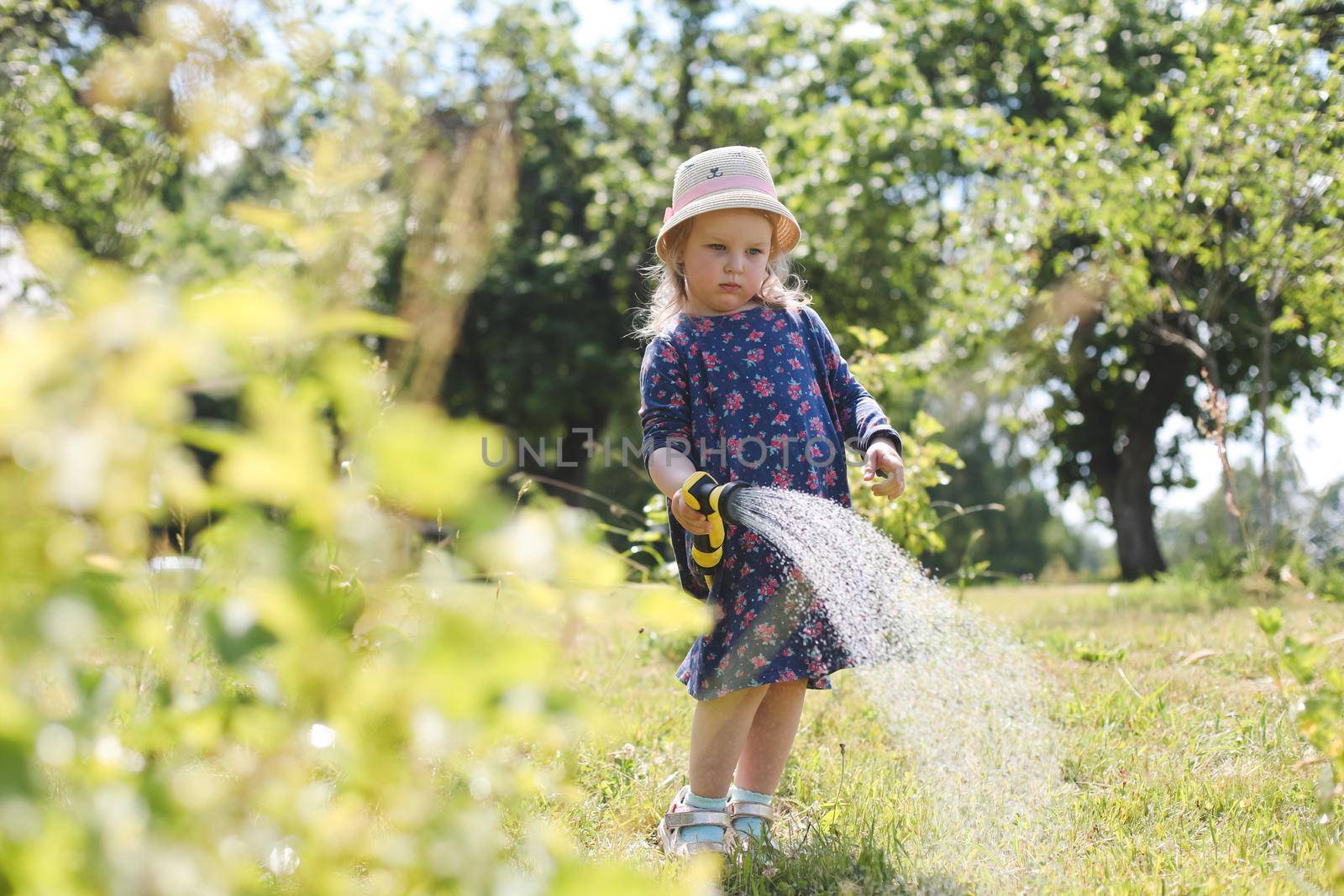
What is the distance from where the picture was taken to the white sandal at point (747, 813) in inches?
81.4

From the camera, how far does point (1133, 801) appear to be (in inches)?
82.0

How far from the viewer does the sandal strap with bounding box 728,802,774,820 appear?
6.95 feet

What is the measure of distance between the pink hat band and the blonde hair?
0.05 m

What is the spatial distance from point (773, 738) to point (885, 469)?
0.63 m

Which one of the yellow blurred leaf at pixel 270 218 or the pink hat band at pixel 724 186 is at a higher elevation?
the pink hat band at pixel 724 186

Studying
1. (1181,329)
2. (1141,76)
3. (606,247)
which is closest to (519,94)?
(606,247)

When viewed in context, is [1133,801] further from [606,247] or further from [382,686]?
[606,247]

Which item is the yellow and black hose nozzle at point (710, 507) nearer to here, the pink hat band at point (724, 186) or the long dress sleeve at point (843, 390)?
the long dress sleeve at point (843, 390)

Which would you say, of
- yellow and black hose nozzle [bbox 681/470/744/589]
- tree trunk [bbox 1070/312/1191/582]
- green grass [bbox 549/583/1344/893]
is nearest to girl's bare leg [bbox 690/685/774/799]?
green grass [bbox 549/583/1344/893]

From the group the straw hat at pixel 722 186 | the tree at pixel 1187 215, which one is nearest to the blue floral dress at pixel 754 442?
the straw hat at pixel 722 186

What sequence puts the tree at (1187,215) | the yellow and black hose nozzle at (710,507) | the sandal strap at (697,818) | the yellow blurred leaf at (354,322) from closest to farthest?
1. the yellow blurred leaf at (354,322)
2. the yellow and black hose nozzle at (710,507)
3. the sandal strap at (697,818)
4. the tree at (1187,215)

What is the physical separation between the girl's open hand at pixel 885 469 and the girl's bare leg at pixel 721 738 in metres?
0.49

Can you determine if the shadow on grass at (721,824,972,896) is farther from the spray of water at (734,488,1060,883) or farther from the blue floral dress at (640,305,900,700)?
the blue floral dress at (640,305,900,700)

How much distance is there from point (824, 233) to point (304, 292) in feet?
38.9
